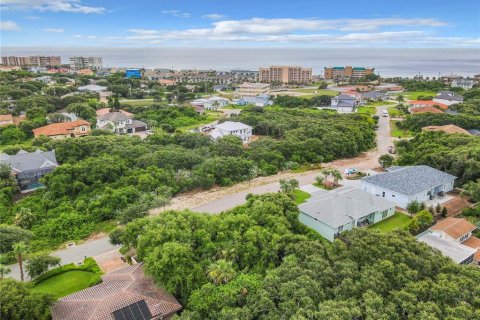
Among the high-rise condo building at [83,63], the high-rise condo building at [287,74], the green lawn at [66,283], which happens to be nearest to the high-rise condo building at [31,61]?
the high-rise condo building at [83,63]

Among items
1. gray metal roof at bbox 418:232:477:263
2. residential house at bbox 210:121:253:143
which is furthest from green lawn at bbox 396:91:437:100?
gray metal roof at bbox 418:232:477:263

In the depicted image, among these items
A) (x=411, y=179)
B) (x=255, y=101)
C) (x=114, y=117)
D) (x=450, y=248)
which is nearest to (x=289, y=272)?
(x=450, y=248)

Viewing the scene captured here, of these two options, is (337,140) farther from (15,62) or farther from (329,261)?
(15,62)

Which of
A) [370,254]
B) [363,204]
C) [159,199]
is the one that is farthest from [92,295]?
[363,204]

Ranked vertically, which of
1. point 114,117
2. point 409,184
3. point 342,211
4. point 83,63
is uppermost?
point 83,63

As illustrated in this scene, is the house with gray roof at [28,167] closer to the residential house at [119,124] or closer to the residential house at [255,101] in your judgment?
the residential house at [119,124]

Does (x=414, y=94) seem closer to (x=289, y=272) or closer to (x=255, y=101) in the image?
(x=255, y=101)
